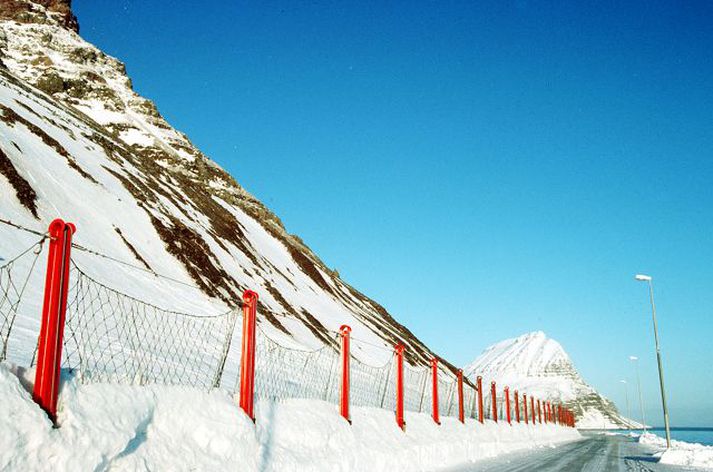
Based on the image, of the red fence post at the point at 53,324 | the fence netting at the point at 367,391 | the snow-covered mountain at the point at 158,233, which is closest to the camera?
the red fence post at the point at 53,324

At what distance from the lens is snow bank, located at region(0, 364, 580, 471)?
13.0 ft

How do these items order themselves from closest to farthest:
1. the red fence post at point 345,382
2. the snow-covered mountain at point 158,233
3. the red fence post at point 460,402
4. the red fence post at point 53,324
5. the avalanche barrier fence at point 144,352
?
the red fence post at point 53,324, the avalanche barrier fence at point 144,352, the red fence post at point 345,382, the red fence post at point 460,402, the snow-covered mountain at point 158,233

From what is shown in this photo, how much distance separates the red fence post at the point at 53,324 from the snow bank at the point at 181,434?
0.12 m

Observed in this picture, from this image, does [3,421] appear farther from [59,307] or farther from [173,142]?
[173,142]

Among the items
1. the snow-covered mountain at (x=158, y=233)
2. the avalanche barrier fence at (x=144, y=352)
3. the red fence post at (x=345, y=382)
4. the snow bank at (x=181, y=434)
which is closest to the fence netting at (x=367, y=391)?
the avalanche barrier fence at (x=144, y=352)

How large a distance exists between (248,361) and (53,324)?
3.05 meters

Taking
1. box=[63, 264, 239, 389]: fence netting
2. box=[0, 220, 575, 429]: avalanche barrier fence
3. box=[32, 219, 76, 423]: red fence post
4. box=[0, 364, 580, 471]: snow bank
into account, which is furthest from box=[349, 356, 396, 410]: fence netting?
box=[32, 219, 76, 423]: red fence post

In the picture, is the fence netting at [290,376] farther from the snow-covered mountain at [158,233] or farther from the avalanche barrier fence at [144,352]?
the snow-covered mountain at [158,233]

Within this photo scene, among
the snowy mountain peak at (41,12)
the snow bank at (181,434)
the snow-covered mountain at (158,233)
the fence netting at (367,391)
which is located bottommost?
the snow bank at (181,434)

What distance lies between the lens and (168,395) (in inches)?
227

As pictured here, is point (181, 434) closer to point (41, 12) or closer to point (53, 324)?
point (53, 324)

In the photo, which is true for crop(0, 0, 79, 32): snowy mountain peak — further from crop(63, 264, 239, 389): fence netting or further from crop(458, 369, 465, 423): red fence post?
crop(458, 369, 465, 423): red fence post

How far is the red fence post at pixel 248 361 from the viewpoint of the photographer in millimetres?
6988

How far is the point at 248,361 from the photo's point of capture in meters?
7.11
